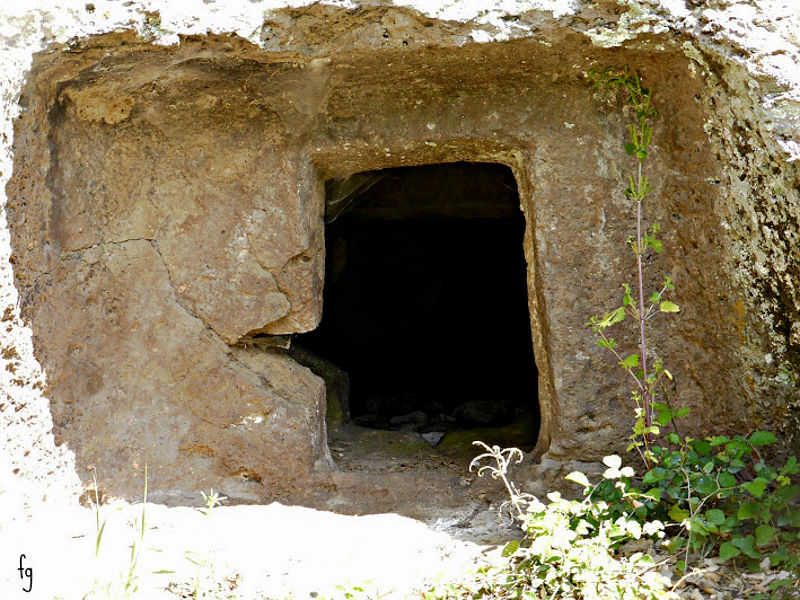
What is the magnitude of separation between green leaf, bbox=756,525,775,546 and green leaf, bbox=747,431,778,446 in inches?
9.3

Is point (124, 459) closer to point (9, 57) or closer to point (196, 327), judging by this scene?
point (196, 327)

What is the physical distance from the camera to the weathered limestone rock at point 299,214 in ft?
7.14

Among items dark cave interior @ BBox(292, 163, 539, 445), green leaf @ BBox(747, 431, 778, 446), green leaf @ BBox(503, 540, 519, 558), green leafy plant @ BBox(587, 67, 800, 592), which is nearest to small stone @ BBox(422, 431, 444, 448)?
dark cave interior @ BBox(292, 163, 539, 445)

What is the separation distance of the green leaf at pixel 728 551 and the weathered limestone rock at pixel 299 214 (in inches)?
17.6

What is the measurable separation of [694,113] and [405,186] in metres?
1.74

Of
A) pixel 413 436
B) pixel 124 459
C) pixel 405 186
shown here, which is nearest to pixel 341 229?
pixel 405 186

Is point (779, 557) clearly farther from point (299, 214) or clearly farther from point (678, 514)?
point (299, 214)

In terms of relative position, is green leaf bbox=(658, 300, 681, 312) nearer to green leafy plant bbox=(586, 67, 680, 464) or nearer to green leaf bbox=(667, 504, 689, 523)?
green leafy plant bbox=(586, 67, 680, 464)

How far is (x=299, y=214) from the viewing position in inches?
102

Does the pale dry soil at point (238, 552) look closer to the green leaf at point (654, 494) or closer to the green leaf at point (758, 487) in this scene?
the green leaf at point (654, 494)

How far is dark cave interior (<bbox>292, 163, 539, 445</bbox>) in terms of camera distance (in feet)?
12.6

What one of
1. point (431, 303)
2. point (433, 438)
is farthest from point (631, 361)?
point (431, 303)

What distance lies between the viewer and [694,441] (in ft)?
7.48

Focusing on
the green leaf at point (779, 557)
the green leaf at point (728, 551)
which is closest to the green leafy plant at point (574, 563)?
the green leaf at point (728, 551)
